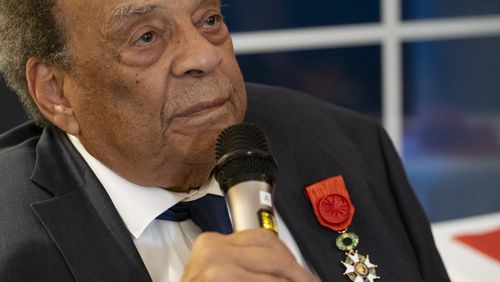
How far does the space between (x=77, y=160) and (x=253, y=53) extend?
1.95m

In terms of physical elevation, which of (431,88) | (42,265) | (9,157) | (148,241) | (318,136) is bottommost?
(42,265)

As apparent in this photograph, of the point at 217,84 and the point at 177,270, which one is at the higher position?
the point at 217,84

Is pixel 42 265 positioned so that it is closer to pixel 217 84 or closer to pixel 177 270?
pixel 177 270

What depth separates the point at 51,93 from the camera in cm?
157

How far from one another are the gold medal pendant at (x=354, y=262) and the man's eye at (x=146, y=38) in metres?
0.59

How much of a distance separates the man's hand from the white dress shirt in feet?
1.55

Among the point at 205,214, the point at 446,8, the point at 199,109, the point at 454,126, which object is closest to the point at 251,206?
the point at 199,109

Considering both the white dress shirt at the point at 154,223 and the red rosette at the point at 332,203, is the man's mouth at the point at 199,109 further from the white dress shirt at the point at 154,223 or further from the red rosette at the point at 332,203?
the red rosette at the point at 332,203

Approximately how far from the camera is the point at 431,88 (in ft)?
12.9

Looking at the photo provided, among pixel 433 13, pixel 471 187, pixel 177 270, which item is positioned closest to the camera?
pixel 177 270

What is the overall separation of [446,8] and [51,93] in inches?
105

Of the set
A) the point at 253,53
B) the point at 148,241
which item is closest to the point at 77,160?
the point at 148,241

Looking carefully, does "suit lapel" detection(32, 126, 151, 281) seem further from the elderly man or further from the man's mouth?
the man's mouth

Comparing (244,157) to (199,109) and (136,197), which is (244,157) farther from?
(136,197)
